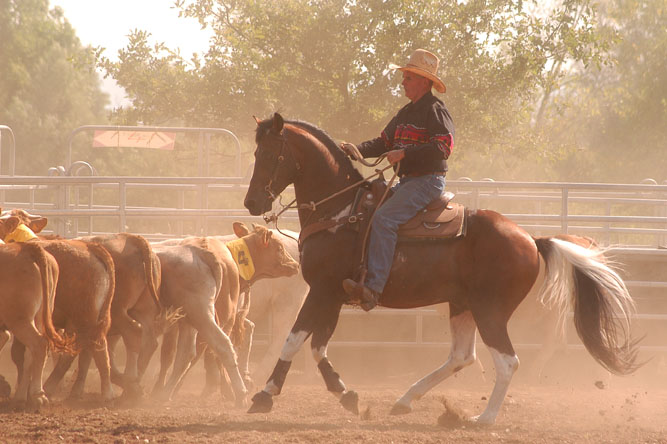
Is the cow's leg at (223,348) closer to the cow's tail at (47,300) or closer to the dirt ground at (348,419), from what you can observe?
the dirt ground at (348,419)

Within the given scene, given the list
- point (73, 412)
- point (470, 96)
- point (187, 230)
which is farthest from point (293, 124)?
point (470, 96)

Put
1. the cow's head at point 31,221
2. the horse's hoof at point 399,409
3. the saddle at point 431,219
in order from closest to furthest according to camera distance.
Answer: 1. the saddle at point 431,219
2. the horse's hoof at point 399,409
3. the cow's head at point 31,221

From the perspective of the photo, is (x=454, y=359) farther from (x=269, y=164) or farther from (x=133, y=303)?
(x=133, y=303)

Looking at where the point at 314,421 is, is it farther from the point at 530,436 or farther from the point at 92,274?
the point at 92,274

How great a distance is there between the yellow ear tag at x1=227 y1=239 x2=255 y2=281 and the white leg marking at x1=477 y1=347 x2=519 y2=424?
2732mm

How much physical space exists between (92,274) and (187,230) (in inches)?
264

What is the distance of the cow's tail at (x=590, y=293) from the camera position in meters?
6.84

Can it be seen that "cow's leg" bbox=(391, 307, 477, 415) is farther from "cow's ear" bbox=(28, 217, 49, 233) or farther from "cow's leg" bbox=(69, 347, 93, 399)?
"cow's ear" bbox=(28, 217, 49, 233)

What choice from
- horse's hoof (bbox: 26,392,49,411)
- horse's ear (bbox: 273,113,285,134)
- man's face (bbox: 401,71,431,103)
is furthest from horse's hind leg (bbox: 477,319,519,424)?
horse's hoof (bbox: 26,392,49,411)

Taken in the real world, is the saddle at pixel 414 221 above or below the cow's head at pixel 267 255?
above

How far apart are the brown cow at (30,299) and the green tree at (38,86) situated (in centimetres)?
3621

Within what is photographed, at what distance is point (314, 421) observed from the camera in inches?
265

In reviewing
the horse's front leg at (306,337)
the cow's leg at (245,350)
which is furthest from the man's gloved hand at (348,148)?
the cow's leg at (245,350)

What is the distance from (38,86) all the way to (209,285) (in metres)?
40.9
